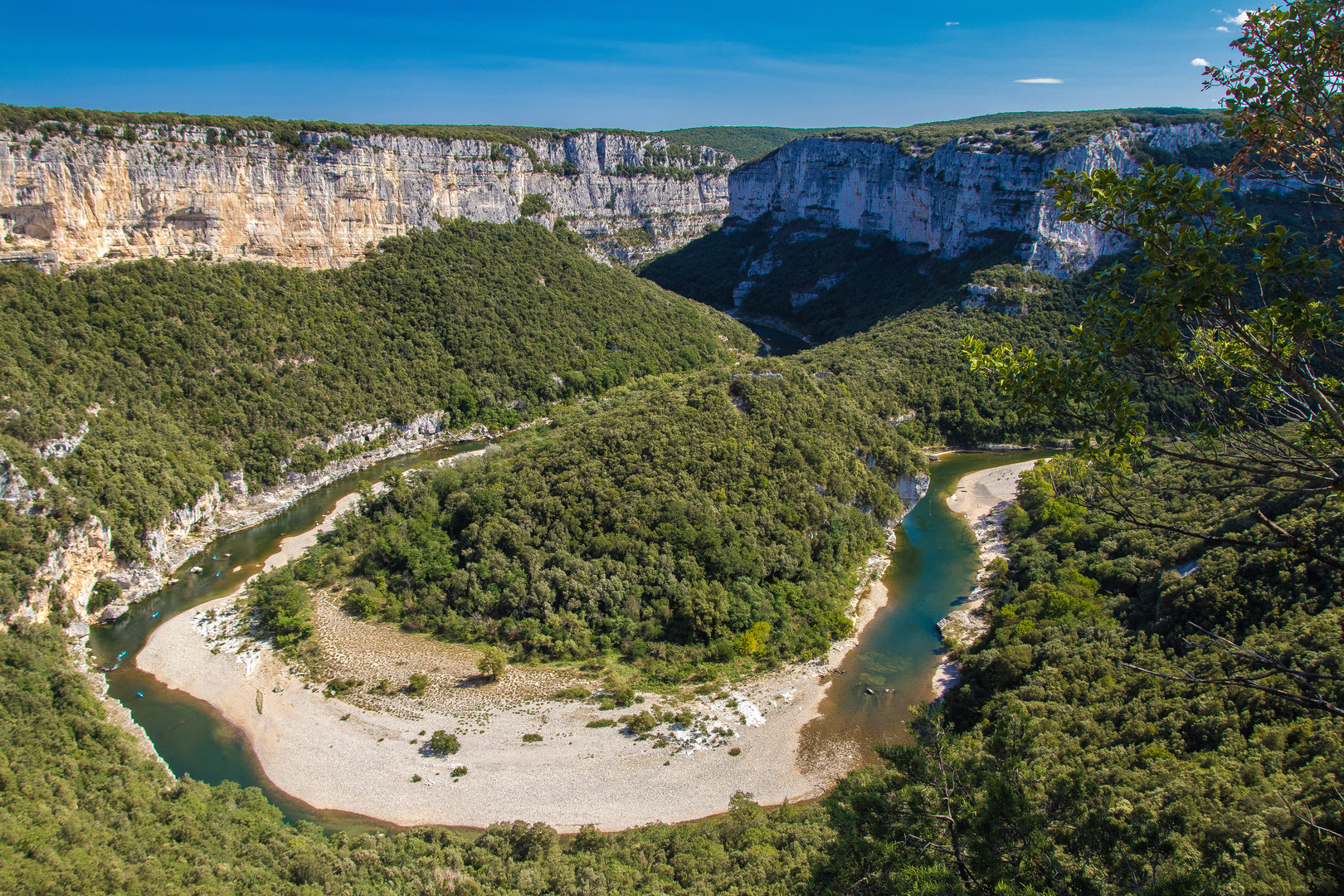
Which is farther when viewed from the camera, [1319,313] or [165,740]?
[165,740]

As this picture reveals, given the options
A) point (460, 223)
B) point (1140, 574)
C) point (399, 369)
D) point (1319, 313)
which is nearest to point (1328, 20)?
point (1319, 313)

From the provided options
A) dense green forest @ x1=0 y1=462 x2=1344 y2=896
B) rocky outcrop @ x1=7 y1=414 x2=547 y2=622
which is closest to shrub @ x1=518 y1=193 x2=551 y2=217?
rocky outcrop @ x1=7 y1=414 x2=547 y2=622

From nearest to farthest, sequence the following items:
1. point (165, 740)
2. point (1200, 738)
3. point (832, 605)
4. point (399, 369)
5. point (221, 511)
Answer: point (1200, 738) → point (165, 740) → point (832, 605) → point (221, 511) → point (399, 369)

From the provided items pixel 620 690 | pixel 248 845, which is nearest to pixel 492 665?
pixel 620 690

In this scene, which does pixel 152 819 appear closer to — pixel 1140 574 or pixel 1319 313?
pixel 1319 313

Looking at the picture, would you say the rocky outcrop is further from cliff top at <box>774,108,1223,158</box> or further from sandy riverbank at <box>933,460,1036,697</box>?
cliff top at <box>774,108,1223,158</box>

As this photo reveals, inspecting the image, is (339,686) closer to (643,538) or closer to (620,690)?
(620,690)

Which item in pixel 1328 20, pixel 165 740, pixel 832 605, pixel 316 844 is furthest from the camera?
pixel 832 605

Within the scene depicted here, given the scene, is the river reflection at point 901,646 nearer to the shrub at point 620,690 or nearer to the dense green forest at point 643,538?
the dense green forest at point 643,538
